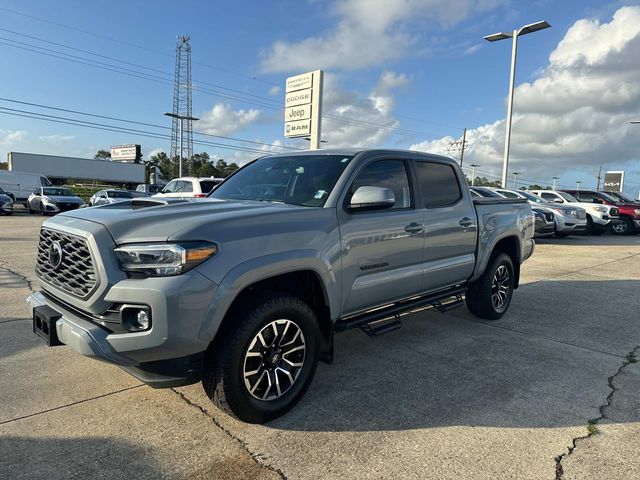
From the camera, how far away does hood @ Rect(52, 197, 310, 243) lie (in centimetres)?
270

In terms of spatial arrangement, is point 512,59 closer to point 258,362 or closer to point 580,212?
point 580,212

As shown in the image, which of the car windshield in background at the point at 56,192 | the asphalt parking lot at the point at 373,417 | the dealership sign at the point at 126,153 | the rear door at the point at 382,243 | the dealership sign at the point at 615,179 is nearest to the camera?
the asphalt parking lot at the point at 373,417

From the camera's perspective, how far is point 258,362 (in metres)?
3.02

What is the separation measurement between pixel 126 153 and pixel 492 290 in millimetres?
89151

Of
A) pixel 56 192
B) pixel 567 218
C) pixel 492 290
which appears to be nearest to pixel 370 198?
pixel 492 290

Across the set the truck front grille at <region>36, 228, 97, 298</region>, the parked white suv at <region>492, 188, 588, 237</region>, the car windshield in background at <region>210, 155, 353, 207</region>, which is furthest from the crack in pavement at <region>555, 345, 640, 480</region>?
the parked white suv at <region>492, 188, 588, 237</region>

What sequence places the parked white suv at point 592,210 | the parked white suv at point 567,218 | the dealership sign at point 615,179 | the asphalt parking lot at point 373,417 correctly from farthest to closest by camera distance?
the dealership sign at point 615,179, the parked white suv at point 592,210, the parked white suv at point 567,218, the asphalt parking lot at point 373,417

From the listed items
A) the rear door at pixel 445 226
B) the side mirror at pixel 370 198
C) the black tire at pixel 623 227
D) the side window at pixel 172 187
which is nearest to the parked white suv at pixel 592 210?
the black tire at pixel 623 227

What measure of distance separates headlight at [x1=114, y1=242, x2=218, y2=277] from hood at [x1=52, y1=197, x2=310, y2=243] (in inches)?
2.0

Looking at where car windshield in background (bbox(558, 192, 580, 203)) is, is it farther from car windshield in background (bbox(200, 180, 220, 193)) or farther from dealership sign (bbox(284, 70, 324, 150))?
car windshield in background (bbox(200, 180, 220, 193))

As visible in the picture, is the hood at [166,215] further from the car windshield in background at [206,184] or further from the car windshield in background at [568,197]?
the car windshield in background at [568,197]

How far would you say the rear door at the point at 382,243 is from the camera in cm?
354

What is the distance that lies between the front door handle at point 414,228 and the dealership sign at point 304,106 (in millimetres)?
15819

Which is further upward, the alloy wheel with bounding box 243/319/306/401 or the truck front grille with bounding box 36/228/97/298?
the truck front grille with bounding box 36/228/97/298
